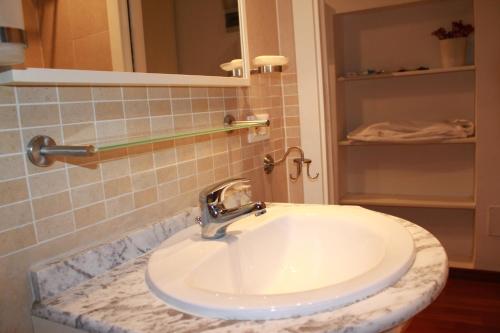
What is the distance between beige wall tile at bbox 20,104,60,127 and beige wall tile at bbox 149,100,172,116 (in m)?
0.24

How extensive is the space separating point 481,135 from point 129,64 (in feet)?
6.29

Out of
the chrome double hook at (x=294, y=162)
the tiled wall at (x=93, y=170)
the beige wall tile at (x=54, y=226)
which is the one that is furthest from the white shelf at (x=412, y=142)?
the beige wall tile at (x=54, y=226)

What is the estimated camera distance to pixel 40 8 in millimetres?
705

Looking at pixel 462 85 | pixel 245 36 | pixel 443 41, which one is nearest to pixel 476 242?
pixel 462 85

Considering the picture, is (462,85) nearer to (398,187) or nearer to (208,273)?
(398,187)

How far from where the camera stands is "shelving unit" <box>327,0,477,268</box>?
7.64 ft

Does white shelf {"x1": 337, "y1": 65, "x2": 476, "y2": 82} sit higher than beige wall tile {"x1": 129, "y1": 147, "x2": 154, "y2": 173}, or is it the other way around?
white shelf {"x1": 337, "y1": 65, "x2": 476, "y2": 82}

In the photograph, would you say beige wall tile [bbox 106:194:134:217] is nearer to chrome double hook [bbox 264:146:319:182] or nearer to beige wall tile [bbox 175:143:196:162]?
beige wall tile [bbox 175:143:196:162]

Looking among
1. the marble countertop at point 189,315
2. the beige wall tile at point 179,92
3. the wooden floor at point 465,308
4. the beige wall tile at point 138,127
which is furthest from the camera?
the wooden floor at point 465,308

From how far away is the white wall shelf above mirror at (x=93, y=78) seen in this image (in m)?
0.63

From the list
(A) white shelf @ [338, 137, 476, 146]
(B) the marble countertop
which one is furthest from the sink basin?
(A) white shelf @ [338, 137, 476, 146]

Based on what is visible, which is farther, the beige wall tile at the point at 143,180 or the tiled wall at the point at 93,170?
the beige wall tile at the point at 143,180

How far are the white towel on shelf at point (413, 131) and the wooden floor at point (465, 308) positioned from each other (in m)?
0.78

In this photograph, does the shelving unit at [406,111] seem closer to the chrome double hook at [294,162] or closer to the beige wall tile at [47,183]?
the chrome double hook at [294,162]
